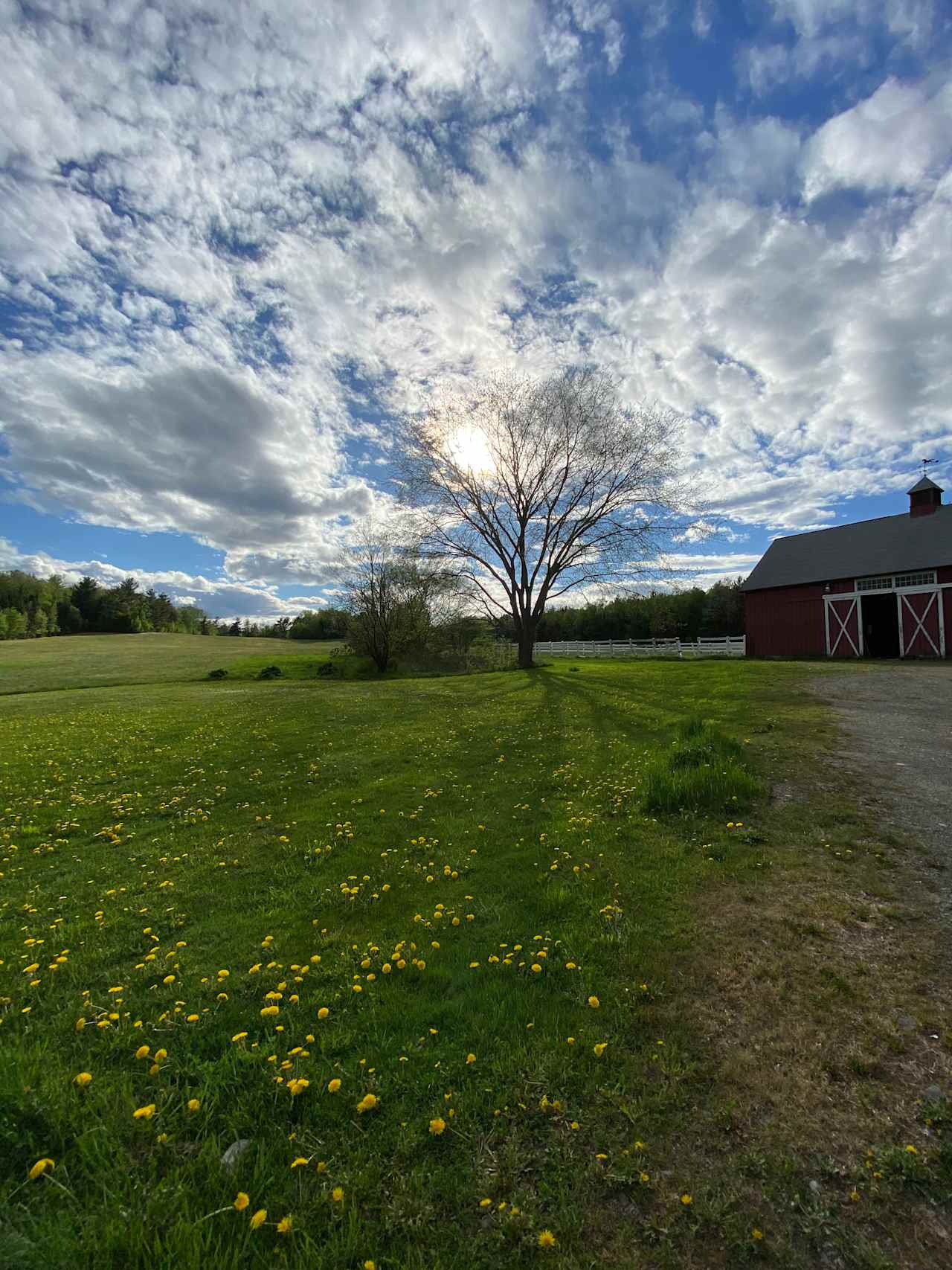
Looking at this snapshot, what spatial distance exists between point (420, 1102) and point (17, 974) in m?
3.43

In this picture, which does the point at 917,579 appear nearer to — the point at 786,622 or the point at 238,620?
the point at 786,622

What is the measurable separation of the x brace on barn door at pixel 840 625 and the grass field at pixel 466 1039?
2867 cm

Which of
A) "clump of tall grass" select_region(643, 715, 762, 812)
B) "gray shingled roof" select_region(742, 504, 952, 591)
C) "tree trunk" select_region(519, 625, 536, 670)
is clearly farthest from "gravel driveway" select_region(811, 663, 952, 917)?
"tree trunk" select_region(519, 625, 536, 670)

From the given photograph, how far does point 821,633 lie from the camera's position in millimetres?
32531

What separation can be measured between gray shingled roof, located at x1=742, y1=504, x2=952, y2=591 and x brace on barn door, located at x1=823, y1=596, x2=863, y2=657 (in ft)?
4.59

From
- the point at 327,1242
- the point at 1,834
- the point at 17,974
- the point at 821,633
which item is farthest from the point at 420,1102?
the point at 821,633

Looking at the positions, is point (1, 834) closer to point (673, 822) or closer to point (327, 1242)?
point (327, 1242)

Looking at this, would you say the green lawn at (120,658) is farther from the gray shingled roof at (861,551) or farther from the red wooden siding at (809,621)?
the gray shingled roof at (861,551)

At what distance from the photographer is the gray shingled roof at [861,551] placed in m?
29.5

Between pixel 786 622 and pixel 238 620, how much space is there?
103 metres

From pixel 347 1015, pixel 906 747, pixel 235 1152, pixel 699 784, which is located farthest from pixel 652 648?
pixel 235 1152

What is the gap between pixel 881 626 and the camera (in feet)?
106

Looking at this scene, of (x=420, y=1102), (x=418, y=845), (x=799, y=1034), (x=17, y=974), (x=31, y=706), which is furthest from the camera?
(x=31, y=706)

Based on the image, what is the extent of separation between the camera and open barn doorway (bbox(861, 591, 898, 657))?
31328 mm
